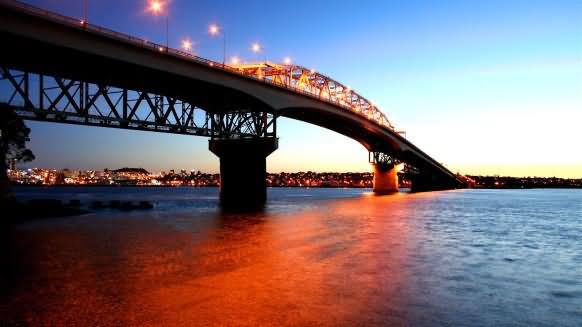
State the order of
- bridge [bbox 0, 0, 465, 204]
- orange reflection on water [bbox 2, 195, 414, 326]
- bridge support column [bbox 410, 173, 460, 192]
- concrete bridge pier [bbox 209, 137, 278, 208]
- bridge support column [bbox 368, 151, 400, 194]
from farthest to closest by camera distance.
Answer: bridge support column [bbox 410, 173, 460, 192]
bridge support column [bbox 368, 151, 400, 194]
concrete bridge pier [bbox 209, 137, 278, 208]
bridge [bbox 0, 0, 465, 204]
orange reflection on water [bbox 2, 195, 414, 326]

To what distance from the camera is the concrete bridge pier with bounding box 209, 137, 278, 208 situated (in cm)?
6247

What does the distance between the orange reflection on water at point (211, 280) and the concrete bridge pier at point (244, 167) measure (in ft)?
120

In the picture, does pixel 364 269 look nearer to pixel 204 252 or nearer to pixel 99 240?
pixel 204 252

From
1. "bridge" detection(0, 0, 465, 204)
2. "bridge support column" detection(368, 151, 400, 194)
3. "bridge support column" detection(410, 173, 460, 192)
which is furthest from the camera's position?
"bridge support column" detection(410, 173, 460, 192)

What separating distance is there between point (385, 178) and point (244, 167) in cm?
7883

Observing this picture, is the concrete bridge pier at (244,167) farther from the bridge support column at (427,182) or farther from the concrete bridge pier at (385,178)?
the bridge support column at (427,182)

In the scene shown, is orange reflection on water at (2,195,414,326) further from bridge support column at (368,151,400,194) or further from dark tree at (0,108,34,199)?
bridge support column at (368,151,400,194)

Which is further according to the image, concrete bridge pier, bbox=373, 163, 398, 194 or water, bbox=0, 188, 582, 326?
concrete bridge pier, bbox=373, 163, 398, 194

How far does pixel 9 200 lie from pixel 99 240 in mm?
17682

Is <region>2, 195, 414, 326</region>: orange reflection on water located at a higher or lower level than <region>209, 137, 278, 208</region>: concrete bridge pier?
lower

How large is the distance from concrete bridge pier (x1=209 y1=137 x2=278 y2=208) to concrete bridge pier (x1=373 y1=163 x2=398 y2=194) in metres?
70.8

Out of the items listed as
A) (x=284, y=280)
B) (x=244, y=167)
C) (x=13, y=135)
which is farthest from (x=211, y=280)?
(x=244, y=167)

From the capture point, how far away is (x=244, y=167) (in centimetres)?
6356

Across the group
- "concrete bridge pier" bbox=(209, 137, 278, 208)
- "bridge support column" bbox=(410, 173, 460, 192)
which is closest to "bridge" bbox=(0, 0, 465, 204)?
"concrete bridge pier" bbox=(209, 137, 278, 208)
